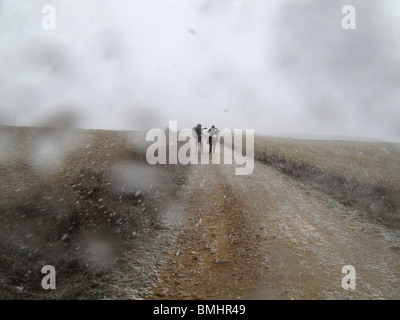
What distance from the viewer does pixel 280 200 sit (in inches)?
382

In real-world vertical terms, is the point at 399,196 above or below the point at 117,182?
below

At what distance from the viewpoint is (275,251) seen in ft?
19.7

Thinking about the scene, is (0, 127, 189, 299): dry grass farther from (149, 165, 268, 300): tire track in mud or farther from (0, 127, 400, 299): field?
(149, 165, 268, 300): tire track in mud

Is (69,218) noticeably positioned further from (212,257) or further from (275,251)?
(275,251)

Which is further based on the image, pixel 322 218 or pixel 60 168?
pixel 60 168

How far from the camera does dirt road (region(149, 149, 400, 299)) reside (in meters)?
4.72

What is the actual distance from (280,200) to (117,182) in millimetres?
7118

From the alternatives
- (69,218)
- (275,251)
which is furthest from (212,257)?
(69,218)

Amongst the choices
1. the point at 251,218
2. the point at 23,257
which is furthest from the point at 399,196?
the point at 23,257

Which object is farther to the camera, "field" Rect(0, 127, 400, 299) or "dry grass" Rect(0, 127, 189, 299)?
"field" Rect(0, 127, 400, 299)

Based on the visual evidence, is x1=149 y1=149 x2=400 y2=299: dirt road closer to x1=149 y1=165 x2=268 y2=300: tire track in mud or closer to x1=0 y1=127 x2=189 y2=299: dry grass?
x1=149 y1=165 x2=268 y2=300: tire track in mud

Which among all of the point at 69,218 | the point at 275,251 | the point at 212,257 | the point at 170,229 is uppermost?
the point at 69,218

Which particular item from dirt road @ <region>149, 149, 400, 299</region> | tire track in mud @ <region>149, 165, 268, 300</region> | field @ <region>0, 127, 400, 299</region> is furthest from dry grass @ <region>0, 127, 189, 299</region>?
dirt road @ <region>149, 149, 400, 299</region>
